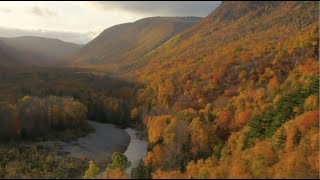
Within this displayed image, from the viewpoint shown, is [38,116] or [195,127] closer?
[195,127]

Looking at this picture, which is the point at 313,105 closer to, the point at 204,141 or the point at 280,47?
the point at 204,141

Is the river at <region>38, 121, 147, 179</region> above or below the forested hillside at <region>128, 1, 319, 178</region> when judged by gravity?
below

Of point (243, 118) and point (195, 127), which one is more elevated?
point (243, 118)

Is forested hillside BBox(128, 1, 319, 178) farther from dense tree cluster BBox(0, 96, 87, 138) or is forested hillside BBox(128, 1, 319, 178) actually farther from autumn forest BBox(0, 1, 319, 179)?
dense tree cluster BBox(0, 96, 87, 138)

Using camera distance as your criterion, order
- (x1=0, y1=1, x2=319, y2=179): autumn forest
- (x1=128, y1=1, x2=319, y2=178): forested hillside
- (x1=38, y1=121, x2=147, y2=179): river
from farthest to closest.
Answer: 1. (x1=38, y1=121, x2=147, y2=179): river
2. (x1=0, y1=1, x2=319, y2=179): autumn forest
3. (x1=128, y1=1, x2=319, y2=178): forested hillside

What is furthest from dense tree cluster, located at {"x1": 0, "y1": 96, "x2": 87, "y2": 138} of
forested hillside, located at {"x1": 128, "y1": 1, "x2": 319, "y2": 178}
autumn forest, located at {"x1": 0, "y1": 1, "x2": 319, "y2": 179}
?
forested hillside, located at {"x1": 128, "y1": 1, "x2": 319, "y2": 178}

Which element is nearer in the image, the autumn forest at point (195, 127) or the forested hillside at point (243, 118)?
Result: the forested hillside at point (243, 118)

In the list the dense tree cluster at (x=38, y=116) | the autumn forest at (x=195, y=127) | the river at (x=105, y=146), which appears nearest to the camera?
the autumn forest at (x=195, y=127)

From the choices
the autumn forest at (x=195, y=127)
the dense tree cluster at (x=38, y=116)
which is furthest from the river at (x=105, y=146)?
the dense tree cluster at (x=38, y=116)

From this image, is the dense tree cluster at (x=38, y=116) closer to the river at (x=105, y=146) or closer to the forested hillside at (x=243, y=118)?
the river at (x=105, y=146)

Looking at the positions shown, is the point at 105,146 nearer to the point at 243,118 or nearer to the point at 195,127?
the point at 195,127

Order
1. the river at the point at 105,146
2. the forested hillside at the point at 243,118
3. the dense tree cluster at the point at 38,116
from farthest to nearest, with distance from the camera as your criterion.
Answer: the dense tree cluster at the point at 38,116 → the river at the point at 105,146 → the forested hillside at the point at 243,118

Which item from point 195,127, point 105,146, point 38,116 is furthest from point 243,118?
point 38,116
